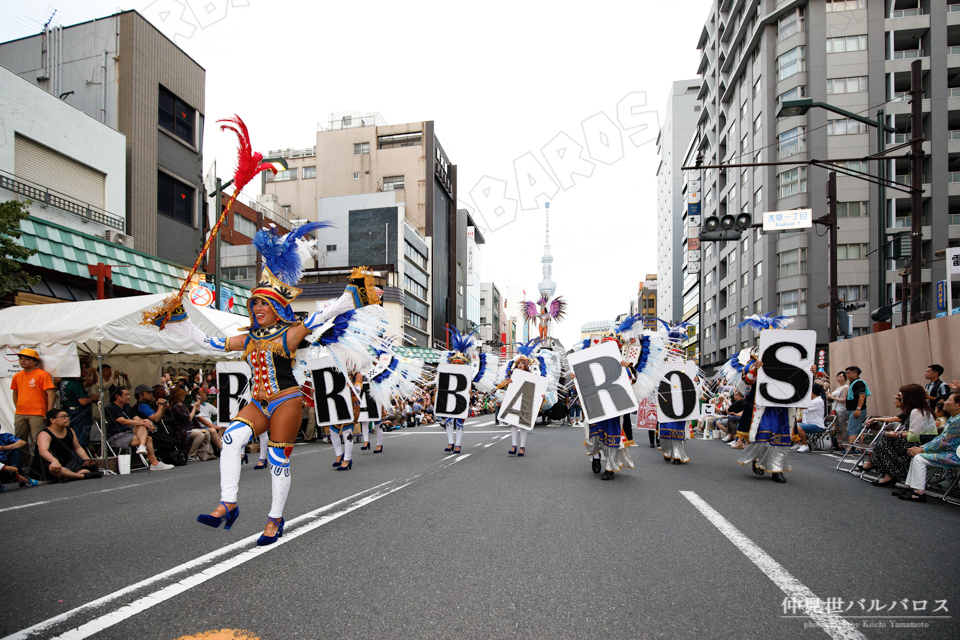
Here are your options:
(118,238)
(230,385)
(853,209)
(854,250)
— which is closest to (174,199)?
(118,238)

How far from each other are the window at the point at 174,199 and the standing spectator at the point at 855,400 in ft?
81.0

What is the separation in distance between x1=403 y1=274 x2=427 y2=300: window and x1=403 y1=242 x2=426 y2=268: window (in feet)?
6.76

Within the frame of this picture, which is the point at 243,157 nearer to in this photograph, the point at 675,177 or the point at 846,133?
the point at 846,133

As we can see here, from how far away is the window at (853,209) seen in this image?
3878 centimetres

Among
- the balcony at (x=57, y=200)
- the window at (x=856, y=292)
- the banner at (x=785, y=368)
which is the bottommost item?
the banner at (x=785, y=368)

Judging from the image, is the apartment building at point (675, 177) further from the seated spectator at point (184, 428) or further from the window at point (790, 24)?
the seated spectator at point (184, 428)

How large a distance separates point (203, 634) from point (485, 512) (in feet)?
10.7

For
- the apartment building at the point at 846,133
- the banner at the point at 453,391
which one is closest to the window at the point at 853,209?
the apartment building at the point at 846,133

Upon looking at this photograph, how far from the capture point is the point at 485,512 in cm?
580

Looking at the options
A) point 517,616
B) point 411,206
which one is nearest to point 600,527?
point 517,616

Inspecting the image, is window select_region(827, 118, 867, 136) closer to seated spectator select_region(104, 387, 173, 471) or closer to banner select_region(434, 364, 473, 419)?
banner select_region(434, 364, 473, 419)

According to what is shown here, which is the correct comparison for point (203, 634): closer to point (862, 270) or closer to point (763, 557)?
point (763, 557)

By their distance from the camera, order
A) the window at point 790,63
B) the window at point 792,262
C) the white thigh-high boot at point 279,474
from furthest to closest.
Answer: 1. the window at point 790,63
2. the window at point 792,262
3. the white thigh-high boot at point 279,474

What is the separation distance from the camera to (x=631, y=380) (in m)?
9.05
